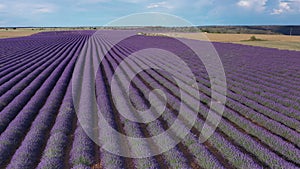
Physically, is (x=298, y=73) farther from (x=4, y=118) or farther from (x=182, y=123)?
(x=4, y=118)

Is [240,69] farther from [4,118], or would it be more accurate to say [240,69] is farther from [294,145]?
[4,118]

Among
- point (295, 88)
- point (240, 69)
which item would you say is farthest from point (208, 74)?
point (295, 88)

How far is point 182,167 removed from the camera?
608 centimetres

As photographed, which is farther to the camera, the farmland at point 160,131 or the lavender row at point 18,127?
the lavender row at point 18,127

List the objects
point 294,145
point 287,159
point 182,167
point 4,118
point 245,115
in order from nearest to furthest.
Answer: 1. point 182,167
2. point 287,159
3. point 294,145
4. point 4,118
5. point 245,115

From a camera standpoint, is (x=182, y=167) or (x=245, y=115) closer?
(x=182, y=167)

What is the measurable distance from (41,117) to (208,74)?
1149 centimetres

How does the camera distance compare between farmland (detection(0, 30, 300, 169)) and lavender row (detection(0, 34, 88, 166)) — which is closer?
farmland (detection(0, 30, 300, 169))

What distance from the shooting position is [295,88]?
542 inches

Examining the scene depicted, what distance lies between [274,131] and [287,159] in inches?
70.7

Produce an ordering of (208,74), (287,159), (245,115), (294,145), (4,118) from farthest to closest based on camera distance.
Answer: (208,74)
(245,115)
(4,118)
(294,145)
(287,159)

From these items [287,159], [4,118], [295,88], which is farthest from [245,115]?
[4,118]

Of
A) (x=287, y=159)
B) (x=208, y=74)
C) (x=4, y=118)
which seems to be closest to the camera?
(x=287, y=159)

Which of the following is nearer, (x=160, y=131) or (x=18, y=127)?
(x=160, y=131)
